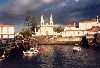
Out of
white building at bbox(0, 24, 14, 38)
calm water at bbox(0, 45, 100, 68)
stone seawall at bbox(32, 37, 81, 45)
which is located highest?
white building at bbox(0, 24, 14, 38)

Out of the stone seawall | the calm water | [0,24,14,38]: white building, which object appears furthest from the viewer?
the stone seawall

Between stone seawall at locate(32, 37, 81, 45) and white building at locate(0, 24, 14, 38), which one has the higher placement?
white building at locate(0, 24, 14, 38)

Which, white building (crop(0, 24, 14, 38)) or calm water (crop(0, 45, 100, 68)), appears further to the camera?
white building (crop(0, 24, 14, 38))

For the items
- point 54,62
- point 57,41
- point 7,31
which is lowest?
point 54,62

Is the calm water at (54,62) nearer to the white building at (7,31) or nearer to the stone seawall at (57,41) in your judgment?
the white building at (7,31)

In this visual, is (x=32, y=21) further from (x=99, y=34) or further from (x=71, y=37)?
(x=99, y=34)

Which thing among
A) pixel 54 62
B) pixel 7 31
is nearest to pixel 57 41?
pixel 7 31

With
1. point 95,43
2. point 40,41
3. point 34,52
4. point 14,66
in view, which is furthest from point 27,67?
point 40,41

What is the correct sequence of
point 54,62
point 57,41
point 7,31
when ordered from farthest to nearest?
point 57,41 < point 7,31 < point 54,62

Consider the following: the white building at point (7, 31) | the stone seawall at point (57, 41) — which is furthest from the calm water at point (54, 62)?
the stone seawall at point (57, 41)

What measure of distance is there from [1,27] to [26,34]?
93.1 feet

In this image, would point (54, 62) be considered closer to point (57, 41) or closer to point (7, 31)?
point (7, 31)

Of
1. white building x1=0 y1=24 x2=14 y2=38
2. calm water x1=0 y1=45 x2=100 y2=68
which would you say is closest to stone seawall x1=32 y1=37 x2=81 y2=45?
white building x1=0 y1=24 x2=14 y2=38

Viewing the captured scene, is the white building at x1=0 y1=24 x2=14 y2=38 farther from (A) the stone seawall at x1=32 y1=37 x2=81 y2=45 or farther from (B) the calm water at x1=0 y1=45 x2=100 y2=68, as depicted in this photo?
(B) the calm water at x1=0 y1=45 x2=100 y2=68
